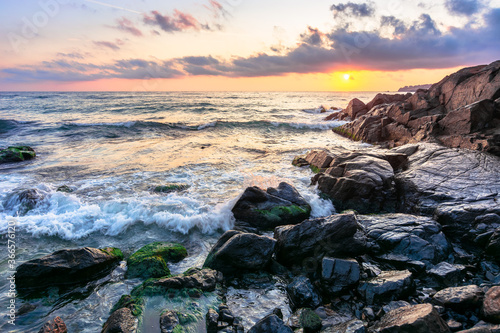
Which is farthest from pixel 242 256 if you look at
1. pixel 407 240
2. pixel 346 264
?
pixel 407 240

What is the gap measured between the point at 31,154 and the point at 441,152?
2192 cm

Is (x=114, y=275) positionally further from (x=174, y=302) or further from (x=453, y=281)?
(x=453, y=281)

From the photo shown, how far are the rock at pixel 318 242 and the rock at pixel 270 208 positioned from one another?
1983 millimetres

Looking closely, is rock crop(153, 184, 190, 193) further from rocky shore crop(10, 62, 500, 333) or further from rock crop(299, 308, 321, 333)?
rock crop(299, 308, 321, 333)

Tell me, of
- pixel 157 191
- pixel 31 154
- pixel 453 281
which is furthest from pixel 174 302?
pixel 31 154

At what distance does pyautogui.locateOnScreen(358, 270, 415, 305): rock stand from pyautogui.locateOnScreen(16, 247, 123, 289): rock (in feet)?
17.8

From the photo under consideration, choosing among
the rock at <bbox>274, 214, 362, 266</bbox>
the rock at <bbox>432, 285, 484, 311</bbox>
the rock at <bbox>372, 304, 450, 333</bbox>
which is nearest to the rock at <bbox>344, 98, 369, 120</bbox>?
the rock at <bbox>274, 214, 362, 266</bbox>

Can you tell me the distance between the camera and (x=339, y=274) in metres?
5.02

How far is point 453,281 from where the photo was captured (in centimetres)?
Answer: 502

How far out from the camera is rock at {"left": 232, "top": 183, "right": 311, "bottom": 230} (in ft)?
26.9

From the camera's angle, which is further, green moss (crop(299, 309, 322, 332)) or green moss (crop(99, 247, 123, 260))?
green moss (crop(99, 247, 123, 260))

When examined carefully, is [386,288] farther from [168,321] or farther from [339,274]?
[168,321]

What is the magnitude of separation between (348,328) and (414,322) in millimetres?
885

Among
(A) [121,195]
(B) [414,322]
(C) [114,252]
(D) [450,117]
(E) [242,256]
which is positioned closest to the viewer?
(B) [414,322]
